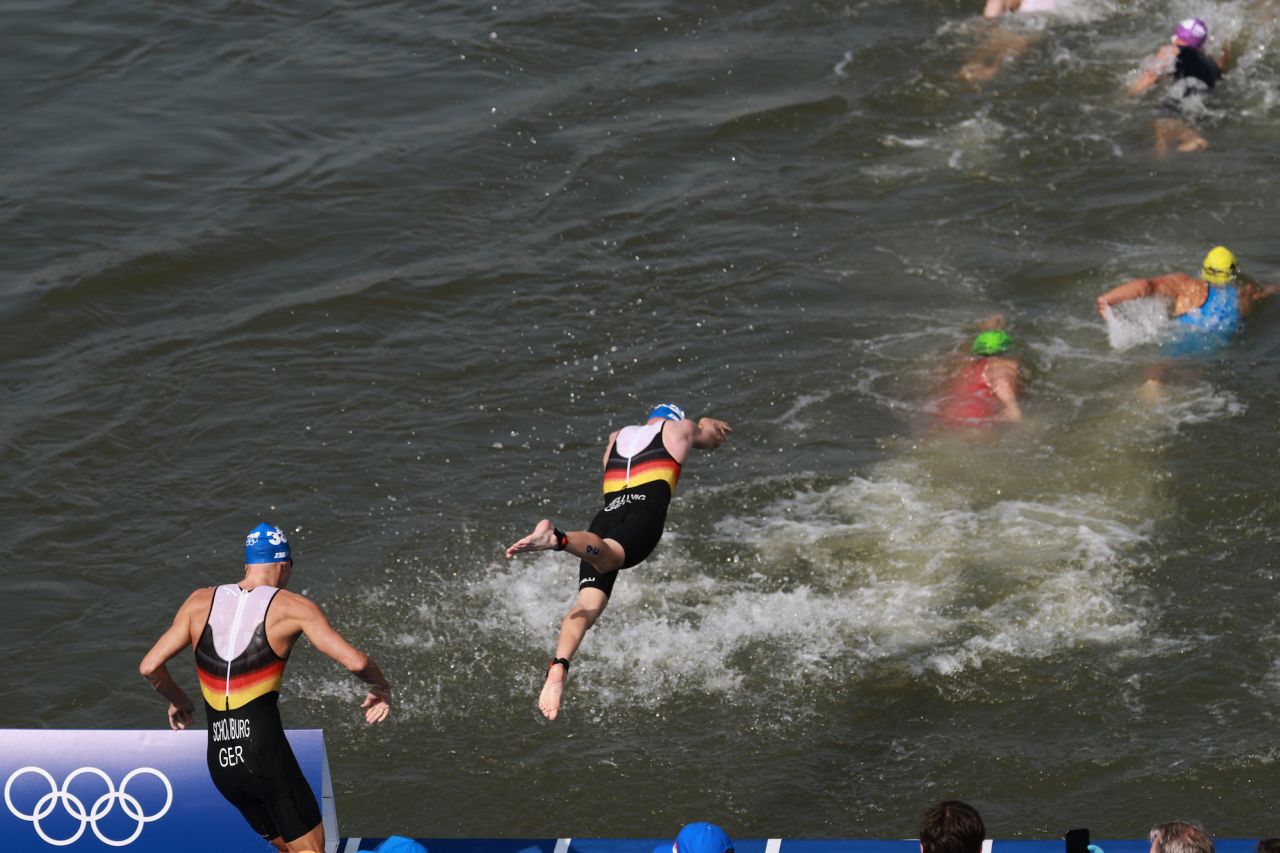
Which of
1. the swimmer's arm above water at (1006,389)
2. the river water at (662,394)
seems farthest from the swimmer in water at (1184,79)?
the swimmer's arm above water at (1006,389)

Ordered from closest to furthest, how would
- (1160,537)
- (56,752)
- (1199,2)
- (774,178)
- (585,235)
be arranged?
1. (56,752)
2. (1160,537)
3. (585,235)
4. (774,178)
5. (1199,2)

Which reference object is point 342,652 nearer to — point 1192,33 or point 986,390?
point 986,390

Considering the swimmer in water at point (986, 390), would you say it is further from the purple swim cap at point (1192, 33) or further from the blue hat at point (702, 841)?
the blue hat at point (702, 841)

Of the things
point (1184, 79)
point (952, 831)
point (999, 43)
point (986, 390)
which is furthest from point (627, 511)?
point (999, 43)

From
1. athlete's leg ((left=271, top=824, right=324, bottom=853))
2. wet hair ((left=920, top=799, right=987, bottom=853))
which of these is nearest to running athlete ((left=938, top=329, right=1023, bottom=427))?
athlete's leg ((left=271, top=824, right=324, bottom=853))

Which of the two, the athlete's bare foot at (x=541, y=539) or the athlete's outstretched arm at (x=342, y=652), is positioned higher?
the athlete's bare foot at (x=541, y=539)

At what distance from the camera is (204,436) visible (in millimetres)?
14672

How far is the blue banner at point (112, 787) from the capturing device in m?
7.89

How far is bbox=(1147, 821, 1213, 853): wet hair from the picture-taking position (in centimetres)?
648

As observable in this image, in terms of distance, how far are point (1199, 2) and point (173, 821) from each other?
19708mm

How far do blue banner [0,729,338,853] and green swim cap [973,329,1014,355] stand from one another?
8130 mm

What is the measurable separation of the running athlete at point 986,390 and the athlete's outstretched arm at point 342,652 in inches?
304

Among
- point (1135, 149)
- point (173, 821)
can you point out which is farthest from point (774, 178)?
point (173, 821)

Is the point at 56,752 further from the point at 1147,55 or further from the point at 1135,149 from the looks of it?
the point at 1147,55
